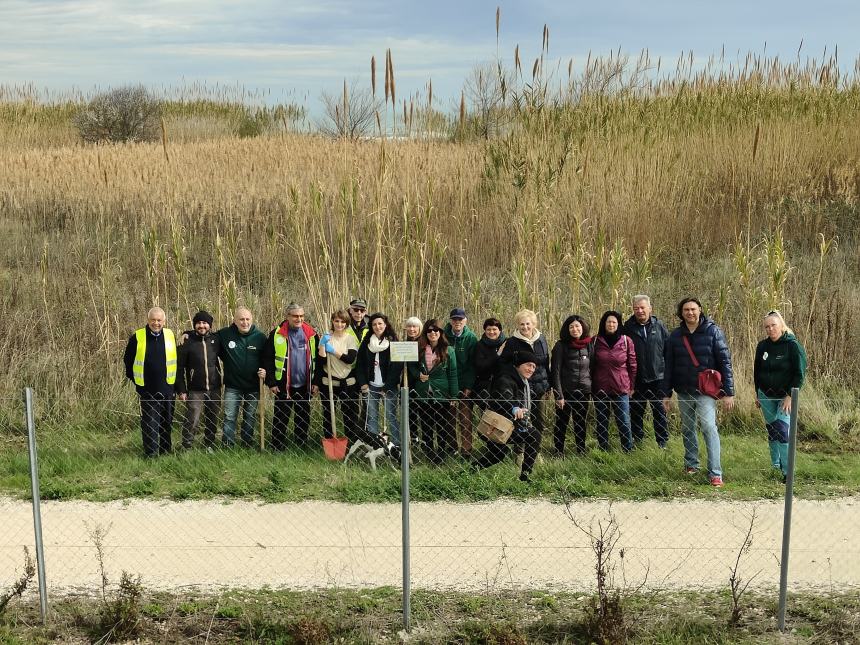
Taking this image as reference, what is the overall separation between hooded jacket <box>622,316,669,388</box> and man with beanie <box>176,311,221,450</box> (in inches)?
154

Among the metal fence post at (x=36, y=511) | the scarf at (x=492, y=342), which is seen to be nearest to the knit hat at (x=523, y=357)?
the scarf at (x=492, y=342)

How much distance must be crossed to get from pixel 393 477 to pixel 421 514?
2.24 ft

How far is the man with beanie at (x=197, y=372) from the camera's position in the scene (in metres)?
9.76

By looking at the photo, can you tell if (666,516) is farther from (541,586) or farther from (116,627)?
(116,627)

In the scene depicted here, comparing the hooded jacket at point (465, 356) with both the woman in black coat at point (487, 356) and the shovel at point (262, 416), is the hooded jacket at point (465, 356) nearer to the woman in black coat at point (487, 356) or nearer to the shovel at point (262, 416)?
the woman in black coat at point (487, 356)

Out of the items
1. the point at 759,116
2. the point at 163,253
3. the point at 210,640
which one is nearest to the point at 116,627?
the point at 210,640

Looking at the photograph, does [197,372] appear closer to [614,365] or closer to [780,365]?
[614,365]

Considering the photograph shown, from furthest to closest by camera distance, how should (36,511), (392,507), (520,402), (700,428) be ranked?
(700,428)
(520,402)
(392,507)
(36,511)

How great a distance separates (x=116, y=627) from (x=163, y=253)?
6222mm

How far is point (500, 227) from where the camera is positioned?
559 inches

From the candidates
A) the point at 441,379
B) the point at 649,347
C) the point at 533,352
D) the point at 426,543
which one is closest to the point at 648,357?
the point at 649,347

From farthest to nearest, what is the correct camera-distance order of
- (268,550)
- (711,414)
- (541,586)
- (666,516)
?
1. (711,414)
2. (666,516)
3. (268,550)
4. (541,586)

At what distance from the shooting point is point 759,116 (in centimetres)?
1738

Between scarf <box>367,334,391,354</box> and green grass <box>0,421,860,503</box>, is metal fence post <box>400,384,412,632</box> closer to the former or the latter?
green grass <box>0,421,860,503</box>
